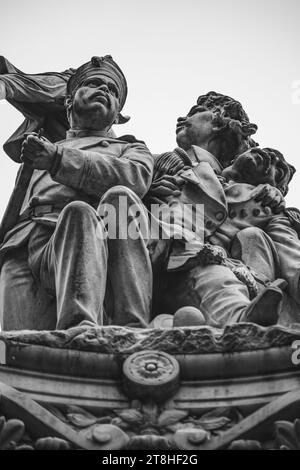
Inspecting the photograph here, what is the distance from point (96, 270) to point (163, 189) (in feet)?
8.00

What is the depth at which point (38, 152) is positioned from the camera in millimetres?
11406

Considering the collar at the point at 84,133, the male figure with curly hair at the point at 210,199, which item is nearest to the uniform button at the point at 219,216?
the male figure with curly hair at the point at 210,199

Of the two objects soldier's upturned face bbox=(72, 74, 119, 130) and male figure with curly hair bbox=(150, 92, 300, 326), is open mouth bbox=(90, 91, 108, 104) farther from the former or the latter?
male figure with curly hair bbox=(150, 92, 300, 326)

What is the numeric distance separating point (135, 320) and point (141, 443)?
210 cm

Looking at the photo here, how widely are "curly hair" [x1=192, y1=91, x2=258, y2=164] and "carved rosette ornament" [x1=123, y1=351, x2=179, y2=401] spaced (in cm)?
518

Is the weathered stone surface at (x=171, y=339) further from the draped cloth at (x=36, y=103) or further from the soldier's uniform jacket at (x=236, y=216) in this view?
the draped cloth at (x=36, y=103)

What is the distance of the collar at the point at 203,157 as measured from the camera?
523 inches

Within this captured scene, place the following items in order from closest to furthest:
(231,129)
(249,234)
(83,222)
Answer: (83,222) < (249,234) < (231,129)

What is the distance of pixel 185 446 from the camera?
8.32 m

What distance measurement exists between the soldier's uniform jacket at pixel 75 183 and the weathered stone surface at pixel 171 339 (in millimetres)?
2405

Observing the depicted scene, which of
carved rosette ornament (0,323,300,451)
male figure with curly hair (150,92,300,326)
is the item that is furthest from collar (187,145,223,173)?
carved rosette ornament (0,323,300,451)

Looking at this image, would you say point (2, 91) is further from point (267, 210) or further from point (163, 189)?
point (267, 210)

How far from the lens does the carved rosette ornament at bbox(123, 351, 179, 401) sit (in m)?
8.73

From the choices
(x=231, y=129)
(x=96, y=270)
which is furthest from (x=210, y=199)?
(x=96, y=270)
